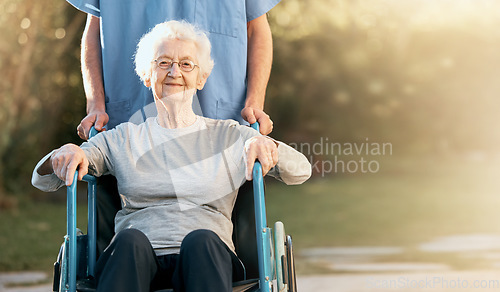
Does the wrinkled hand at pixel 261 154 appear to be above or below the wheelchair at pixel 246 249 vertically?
above

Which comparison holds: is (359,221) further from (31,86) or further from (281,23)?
(31,86)

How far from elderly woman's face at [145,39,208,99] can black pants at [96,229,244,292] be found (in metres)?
0.49

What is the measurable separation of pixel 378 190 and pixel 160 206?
8.70 meters

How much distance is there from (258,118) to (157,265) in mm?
646

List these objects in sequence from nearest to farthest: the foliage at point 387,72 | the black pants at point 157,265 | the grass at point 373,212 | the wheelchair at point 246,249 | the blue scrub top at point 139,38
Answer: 1. the black pants at point 157,265
2. the wheelchair at point 246,249
3. the blue scrub top at point 139,38
4. the grass at point 373,212
5. the foliage at point 387,72

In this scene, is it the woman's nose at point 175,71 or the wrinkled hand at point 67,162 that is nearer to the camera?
the wrinkled hand at point 67,162

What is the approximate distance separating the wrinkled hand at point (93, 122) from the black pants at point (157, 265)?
556mm

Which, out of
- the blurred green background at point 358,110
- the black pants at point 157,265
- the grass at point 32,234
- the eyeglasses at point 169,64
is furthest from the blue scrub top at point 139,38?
the blurred green background at point 358,110

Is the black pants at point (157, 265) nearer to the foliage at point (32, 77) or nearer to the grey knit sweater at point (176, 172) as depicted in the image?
the grey knit sweater at point (176, 172)

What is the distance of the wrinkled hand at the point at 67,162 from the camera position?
1787 millimetres

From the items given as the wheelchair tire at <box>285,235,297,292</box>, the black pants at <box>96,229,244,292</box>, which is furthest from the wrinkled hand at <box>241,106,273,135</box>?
the black pants at <box>96,229,244,292</box>

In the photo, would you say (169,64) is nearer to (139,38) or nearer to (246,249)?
(139,38)

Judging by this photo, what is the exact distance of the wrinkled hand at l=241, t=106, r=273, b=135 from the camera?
223 centimetres

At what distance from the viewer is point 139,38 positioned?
2.39 metres
